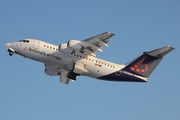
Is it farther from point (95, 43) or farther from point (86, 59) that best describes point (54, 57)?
point (95, 43)

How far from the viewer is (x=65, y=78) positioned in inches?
1517

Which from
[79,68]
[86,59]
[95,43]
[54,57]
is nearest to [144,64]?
[86,59]

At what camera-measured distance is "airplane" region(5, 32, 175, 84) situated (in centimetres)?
3416

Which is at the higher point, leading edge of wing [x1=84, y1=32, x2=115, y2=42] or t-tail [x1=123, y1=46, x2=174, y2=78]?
leading edge of wing [x1=84, y1=32, x2=115, y2=42]

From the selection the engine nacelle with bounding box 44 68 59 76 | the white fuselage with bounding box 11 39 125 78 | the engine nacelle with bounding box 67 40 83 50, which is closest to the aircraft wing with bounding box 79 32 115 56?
the engine nacelle with bounding box 67 40 83 50

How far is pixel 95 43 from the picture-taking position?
33969 mm

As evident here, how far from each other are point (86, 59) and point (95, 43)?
7.61 feet

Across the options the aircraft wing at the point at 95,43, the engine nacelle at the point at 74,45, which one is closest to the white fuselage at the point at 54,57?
the aircraft wing at the point at 95,43

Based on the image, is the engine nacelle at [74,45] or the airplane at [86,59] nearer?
the engine nacelle at [74,45]

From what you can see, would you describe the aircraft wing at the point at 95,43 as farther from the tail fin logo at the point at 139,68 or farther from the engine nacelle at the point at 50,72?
the engine nacelle at the point at 50,72

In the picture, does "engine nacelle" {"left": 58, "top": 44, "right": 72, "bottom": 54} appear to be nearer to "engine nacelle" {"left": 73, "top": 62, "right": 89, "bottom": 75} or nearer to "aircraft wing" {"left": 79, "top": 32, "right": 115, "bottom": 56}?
"aircraft wing" {"left": 79, "top": 32, "right": 115, "bottom": 56}

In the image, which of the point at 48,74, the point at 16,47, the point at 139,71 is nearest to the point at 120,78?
the point at 139,71

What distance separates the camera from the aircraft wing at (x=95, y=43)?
32.7 metres

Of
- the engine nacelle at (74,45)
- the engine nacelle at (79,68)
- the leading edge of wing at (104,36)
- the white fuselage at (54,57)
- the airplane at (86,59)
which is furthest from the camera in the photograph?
the engine nacelle at (79,68)
